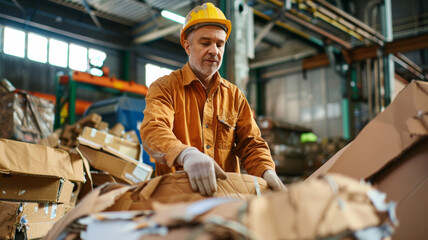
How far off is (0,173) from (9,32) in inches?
337

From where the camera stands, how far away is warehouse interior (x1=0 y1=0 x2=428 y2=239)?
1.13m

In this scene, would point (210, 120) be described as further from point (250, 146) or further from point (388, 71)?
point (388, 71)

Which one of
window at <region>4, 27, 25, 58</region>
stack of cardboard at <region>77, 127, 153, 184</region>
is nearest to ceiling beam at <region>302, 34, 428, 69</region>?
stack of cardboard at <region>77, 127, 153, 184</region>

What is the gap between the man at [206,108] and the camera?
182 cm

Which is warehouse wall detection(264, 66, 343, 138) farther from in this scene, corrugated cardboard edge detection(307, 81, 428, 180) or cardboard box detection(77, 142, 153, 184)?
corrugated cardboard edge detection(307, 81, 428, 180)

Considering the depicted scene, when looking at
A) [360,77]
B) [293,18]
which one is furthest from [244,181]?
[360,77]

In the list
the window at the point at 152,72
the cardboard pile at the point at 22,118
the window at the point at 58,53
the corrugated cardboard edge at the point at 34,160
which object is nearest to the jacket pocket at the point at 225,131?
the corrugated cardboard edge at the point at 34,160

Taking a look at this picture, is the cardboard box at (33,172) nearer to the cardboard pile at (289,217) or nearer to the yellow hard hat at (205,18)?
the yellow hard hat at (205,18)

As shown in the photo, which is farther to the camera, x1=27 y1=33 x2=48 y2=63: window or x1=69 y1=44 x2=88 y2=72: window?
x1=69 y1=44 x2=88 y2=72: window

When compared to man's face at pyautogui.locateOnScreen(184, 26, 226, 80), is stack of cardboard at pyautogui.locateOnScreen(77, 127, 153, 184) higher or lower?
lower

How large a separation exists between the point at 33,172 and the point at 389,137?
6.66 feet

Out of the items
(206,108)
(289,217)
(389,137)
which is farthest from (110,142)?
(289,217)

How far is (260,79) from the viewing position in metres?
14.2

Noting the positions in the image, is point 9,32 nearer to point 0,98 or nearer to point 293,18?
point 0,98
